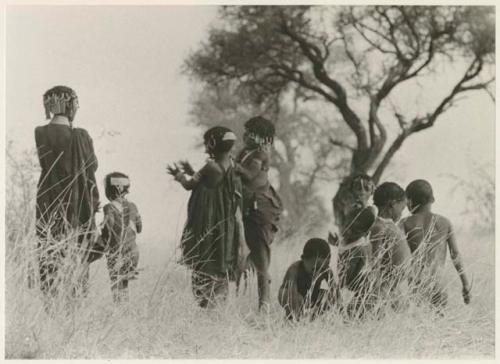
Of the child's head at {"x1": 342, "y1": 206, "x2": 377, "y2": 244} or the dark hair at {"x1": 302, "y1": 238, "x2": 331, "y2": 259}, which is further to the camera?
the child's head at {"x1": 342, "y1": 206, "x2": 377, "y2": 244}

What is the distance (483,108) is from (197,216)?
11.6ft

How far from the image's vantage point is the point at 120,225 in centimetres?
658

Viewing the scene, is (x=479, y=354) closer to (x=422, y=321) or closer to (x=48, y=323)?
(x=422, y=321)

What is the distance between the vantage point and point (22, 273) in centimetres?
618

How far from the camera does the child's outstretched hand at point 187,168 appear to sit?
6.37m

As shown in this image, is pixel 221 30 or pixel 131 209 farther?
pixel 221 30

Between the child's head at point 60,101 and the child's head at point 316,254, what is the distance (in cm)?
198

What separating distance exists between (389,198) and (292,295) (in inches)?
38.2

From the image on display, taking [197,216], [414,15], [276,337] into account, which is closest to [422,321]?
[276,337]

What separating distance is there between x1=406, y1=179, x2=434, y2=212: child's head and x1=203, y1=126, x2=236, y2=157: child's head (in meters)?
1.34

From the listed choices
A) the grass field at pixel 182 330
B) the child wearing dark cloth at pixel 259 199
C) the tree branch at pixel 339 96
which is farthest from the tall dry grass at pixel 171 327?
the tree branch at pixel 339 96

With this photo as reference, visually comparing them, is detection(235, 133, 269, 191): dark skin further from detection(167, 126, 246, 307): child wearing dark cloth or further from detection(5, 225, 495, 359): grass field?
detection(5, 225, 495, 359): grass field

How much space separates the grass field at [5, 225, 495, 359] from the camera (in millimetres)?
5930

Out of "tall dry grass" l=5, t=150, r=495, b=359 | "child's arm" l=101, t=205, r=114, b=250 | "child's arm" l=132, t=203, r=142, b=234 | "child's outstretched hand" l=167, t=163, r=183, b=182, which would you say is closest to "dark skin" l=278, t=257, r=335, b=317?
"tall dry grass" l=5, t=150, r=495, b=359
